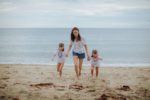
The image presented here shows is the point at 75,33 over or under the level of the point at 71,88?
over

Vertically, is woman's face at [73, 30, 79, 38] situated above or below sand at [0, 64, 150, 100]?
above

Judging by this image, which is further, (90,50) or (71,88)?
(90,50)

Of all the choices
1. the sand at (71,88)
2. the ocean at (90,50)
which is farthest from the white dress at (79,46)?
the ocean at (90,50)

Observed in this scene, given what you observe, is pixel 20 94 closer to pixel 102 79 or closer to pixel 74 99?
pixel 74 99

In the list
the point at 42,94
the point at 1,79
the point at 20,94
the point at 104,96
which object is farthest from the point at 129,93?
the point at 1,79

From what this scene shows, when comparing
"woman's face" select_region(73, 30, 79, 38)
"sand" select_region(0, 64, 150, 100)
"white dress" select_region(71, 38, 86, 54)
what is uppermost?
"woman's face" select_region(73, 30, 79, 38)

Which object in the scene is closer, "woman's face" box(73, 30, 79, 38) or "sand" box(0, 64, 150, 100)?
"sand" box(0, 64, 150, 100)

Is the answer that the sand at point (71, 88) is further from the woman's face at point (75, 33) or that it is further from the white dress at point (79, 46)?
the woman's face at point (75, 33)

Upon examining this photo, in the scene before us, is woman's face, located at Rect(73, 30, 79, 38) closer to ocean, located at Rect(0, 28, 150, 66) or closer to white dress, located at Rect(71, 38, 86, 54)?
white dress, located at Rect(71, 38, 86, 54)

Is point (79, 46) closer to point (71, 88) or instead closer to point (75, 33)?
point (75, 33)

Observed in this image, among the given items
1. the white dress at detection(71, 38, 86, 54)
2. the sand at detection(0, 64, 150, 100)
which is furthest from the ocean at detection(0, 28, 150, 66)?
the white dress at detection(71, 38, 86, 54)

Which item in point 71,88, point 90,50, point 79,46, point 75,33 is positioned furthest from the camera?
point 90,50

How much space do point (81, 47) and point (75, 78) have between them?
→ 1190 millimetres

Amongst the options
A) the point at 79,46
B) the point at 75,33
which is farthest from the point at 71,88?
the point at 75,33
